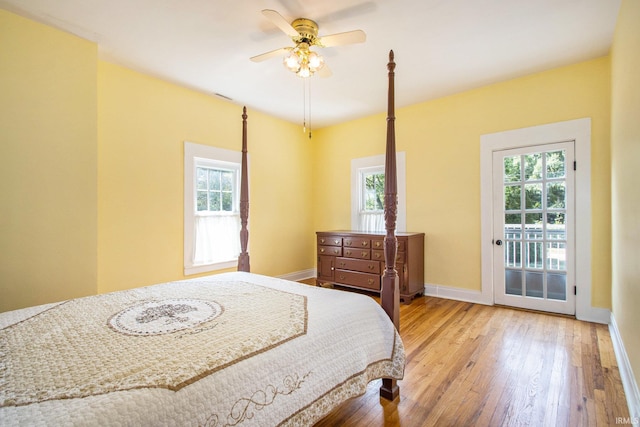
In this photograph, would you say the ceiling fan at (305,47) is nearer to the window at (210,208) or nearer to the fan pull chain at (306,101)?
the fan pull chain at (306,101)

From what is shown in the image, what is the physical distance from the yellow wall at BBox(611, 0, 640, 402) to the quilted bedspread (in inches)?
57.0

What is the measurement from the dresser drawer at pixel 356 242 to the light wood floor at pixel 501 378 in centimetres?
125

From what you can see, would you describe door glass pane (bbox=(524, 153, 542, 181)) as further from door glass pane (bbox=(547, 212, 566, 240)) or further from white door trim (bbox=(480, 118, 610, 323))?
door glass pane (bbox=(547, 212, 566, 240))

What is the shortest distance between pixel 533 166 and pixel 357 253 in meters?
2.33

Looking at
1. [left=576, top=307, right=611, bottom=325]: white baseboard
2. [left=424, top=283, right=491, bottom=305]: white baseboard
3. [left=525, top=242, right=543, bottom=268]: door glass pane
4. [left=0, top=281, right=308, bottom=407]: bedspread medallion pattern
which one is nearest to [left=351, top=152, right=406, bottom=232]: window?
[left=424, top=283, right=491, bottom=305]: white baseboard

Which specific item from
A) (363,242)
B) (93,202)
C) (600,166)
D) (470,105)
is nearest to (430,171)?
(470,105)

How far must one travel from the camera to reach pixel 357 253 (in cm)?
423

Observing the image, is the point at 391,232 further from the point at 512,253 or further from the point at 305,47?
the point at 512,253

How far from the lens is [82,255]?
2.63 meters

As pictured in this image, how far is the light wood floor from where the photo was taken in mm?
1685

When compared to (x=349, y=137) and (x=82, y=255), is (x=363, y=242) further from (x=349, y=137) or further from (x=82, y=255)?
(x=82, y=255)

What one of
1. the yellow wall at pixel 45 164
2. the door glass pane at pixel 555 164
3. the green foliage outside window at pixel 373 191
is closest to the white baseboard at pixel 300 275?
the green foliage outside window at pixel 373 191

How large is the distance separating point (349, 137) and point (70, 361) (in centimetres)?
457

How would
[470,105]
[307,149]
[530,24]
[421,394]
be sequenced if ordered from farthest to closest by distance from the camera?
[307,149]
[470,105]
[530,24]
[421,394]
